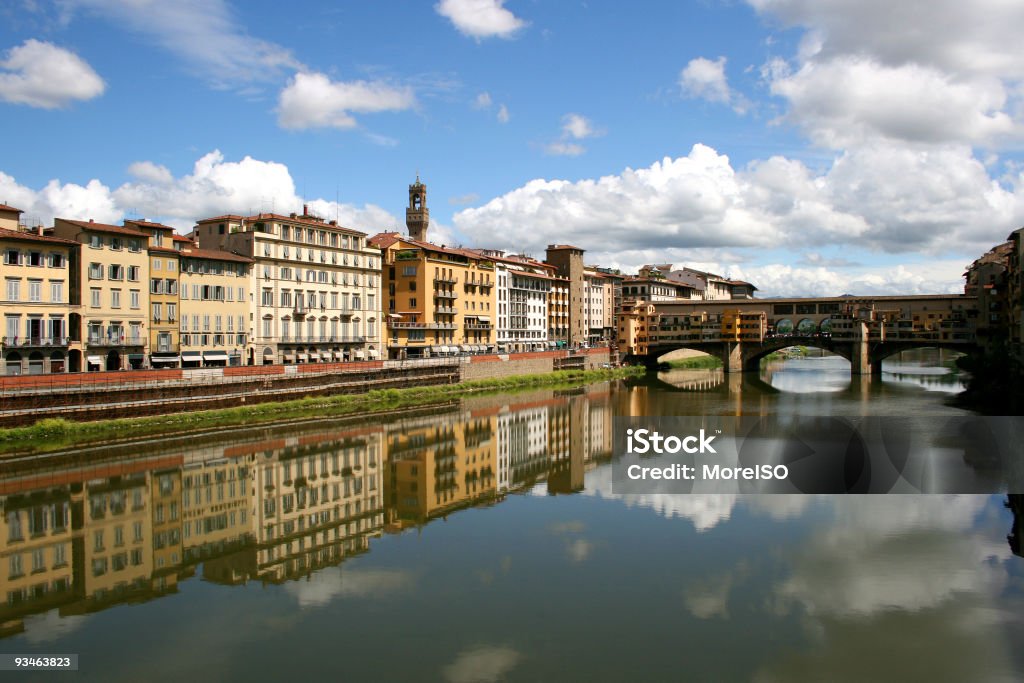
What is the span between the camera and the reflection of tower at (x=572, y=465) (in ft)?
87.6

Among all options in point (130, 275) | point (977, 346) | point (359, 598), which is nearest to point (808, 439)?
point (359, 598)

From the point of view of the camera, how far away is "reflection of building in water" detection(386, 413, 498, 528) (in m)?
24.2

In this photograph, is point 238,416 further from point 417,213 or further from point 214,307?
point 417,213

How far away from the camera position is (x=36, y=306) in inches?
1391

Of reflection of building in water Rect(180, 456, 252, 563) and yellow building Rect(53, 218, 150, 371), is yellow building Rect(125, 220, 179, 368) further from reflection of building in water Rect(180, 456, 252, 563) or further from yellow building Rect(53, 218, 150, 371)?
reflection of building in water Rect(180, 456, 252, 563)

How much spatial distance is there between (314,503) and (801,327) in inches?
2514

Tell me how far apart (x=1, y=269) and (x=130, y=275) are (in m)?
6.25

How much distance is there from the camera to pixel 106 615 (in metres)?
15.4

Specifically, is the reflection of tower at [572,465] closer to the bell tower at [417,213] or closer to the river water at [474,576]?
the river water at [474,576]

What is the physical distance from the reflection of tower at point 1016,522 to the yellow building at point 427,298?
42.7 metres

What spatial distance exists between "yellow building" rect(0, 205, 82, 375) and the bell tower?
50.8 m

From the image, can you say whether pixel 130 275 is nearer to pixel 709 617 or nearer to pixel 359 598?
pixel 359 598

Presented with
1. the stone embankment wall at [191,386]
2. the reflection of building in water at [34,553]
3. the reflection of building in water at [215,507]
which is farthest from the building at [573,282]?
the reflection of building in water at [34,553]

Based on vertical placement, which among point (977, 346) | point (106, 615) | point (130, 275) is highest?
point (130, 275)
